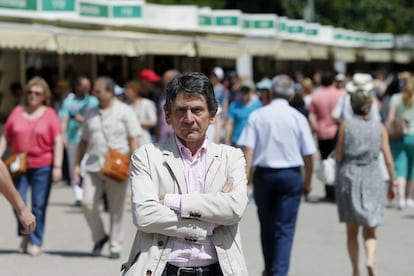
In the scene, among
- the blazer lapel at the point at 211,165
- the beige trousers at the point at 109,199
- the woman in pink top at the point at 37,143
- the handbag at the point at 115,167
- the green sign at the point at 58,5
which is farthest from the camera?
the green sign at the point at 58,5

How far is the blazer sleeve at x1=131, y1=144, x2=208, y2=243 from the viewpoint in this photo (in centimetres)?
485

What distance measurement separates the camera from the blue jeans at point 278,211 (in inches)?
349

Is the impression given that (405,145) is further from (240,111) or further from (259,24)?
(259,24)

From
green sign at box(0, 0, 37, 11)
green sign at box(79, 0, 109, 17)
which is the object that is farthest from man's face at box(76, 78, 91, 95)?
green sign at box(79, 0, 109, 17)

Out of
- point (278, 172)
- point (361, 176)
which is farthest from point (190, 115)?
point (361, 176)

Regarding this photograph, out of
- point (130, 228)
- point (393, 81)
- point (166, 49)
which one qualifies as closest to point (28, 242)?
point (130, 228)

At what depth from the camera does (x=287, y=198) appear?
29.2 ft

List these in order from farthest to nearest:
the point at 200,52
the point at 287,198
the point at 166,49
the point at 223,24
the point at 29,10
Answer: the point at 223,24 → the point at 200,52 → the point at 166,49 → the point at 29,10 → the point at 287,198

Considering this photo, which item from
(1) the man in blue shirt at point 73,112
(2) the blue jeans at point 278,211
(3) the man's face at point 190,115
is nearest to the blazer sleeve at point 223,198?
(3) the man's face at point 190,115

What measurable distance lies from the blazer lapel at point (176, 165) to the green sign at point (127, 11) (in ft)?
60.7

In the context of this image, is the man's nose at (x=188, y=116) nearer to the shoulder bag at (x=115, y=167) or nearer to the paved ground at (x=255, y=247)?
the paved ground at (x=255, y=247)

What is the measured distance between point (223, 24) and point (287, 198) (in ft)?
74.1

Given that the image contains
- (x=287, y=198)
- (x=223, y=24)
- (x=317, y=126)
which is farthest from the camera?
(x=223, y=24)

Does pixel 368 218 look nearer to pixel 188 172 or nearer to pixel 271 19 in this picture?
pixel 188 172
